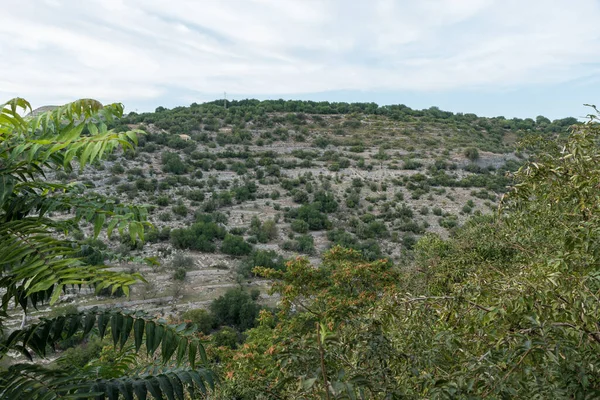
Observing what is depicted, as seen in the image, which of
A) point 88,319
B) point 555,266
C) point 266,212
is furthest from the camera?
point 266,212

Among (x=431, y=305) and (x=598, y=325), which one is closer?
(x=598, y=325)

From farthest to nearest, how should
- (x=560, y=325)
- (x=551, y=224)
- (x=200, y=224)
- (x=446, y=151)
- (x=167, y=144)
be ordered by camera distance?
(x=446, y=151)
(x=167, y=144)
(x=200, y=224)
(x=551, y=224)
(x=560, y=325)

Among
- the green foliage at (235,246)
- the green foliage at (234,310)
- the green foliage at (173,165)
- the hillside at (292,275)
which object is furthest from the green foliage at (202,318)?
the green foliage at (173,165)

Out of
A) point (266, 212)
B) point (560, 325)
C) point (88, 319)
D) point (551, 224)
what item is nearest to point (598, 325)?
point (560, 325)

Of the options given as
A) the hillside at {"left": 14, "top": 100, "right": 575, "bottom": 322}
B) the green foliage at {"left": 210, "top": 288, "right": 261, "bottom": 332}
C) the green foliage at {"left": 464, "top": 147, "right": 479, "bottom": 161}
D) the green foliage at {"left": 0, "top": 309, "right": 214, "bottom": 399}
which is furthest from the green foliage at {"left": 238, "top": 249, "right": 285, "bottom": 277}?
the green foliage at {"left": 464, "top": 147, "right": 479, "bottom": 161}

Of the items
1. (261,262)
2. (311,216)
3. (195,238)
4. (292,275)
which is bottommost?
(261,262)

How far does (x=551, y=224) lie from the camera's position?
4.66 meters

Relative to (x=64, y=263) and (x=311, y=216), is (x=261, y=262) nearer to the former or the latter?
(x=311, y=216)

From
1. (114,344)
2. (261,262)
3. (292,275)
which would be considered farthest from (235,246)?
(114,344)

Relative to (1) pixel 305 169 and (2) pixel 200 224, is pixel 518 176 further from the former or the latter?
(1) pixel 305 169

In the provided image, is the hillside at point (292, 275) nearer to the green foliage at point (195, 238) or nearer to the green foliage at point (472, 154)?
the green foliage at point (195, 238)

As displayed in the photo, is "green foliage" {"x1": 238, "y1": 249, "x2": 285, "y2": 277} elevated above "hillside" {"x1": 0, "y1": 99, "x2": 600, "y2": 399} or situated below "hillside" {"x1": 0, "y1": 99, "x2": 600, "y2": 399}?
below

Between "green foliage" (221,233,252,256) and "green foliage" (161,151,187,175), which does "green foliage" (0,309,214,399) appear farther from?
"green foliage" (161,151,187,175)

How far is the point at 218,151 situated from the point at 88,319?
56147mm
